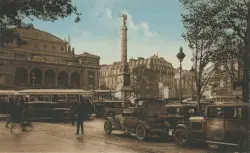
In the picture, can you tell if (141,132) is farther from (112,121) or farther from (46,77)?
(46,77)

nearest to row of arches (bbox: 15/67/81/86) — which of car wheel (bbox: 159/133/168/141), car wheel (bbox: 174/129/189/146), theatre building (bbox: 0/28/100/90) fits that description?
theatre building (bbox: 0/28/100/90)

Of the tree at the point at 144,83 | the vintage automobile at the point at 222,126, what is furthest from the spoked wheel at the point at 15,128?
the tree at the point at 144,83

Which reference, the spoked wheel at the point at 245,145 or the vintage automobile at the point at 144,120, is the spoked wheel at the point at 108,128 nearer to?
the vintage automobile at the point at 144,120

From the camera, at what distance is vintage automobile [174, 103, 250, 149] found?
1260cm

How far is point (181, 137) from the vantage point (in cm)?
1542

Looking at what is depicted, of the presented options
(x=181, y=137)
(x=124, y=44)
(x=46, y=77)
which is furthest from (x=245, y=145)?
(x=46, y=77)

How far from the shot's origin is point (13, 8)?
45.9ft

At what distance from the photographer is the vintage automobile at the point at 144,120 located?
55.7 feet

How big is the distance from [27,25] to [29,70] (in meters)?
58.0

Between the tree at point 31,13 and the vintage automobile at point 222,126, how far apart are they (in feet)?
19.5

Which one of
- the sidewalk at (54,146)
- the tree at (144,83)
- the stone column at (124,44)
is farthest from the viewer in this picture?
the tree at (144,83)

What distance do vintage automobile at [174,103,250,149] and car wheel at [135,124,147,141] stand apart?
2101 mm

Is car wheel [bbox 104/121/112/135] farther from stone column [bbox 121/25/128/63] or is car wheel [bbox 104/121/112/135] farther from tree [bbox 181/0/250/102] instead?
stone column [bbox 121/25/128/63]

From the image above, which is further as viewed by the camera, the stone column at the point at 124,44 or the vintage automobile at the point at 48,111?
the stone column at the point at 124,44
